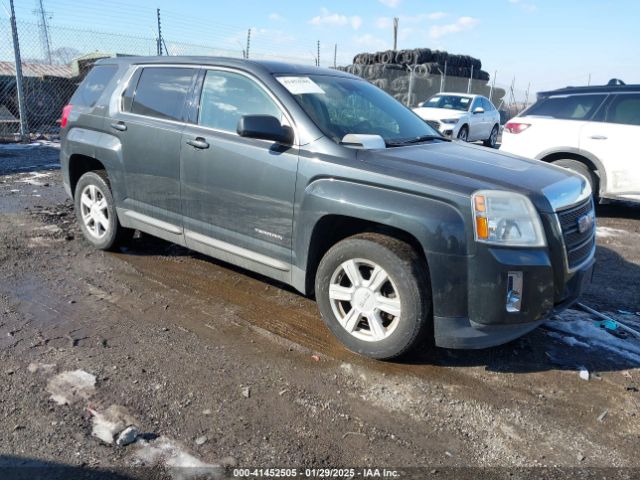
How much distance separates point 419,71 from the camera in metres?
23.8

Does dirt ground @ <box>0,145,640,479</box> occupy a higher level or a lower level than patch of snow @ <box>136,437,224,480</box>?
lower

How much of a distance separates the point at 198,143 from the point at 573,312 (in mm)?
3250

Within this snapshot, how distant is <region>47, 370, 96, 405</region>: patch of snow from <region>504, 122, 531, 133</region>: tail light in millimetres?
6832

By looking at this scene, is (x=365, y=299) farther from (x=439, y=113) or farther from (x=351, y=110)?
(x=439, y=113)

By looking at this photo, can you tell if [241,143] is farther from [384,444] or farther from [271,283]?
[384,444]

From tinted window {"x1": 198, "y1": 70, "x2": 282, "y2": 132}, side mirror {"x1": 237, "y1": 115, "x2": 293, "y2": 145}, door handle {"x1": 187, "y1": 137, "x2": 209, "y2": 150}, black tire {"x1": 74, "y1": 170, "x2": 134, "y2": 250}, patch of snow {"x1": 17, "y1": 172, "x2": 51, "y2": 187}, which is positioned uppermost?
tinted window {"x1": 198, "y1": 70, "x2": 282, "y2": 132}

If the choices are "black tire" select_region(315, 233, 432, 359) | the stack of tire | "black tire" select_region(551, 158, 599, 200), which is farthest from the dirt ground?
the stack of tire

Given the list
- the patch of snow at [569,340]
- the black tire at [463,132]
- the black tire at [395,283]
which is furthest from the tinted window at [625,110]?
the black tire at [463,132]

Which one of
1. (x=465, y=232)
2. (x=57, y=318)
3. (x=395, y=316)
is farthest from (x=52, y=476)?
(x=465, y=232)

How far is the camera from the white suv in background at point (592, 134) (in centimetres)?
699

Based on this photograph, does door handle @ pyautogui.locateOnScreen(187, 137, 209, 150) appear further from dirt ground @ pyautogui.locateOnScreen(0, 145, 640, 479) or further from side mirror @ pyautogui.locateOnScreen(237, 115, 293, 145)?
dirt ground @ pyautogui.locateOnScreen(0, 145, 640, 479)

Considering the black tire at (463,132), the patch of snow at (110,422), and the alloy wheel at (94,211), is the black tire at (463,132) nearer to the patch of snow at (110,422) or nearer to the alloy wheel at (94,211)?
the alloy wheel at (94,211)

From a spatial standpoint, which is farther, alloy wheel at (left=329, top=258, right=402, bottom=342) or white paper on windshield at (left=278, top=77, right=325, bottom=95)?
white paper on windshield at (left=278, top=77, right=325, bottom=95)

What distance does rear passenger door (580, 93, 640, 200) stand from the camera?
694 cm
